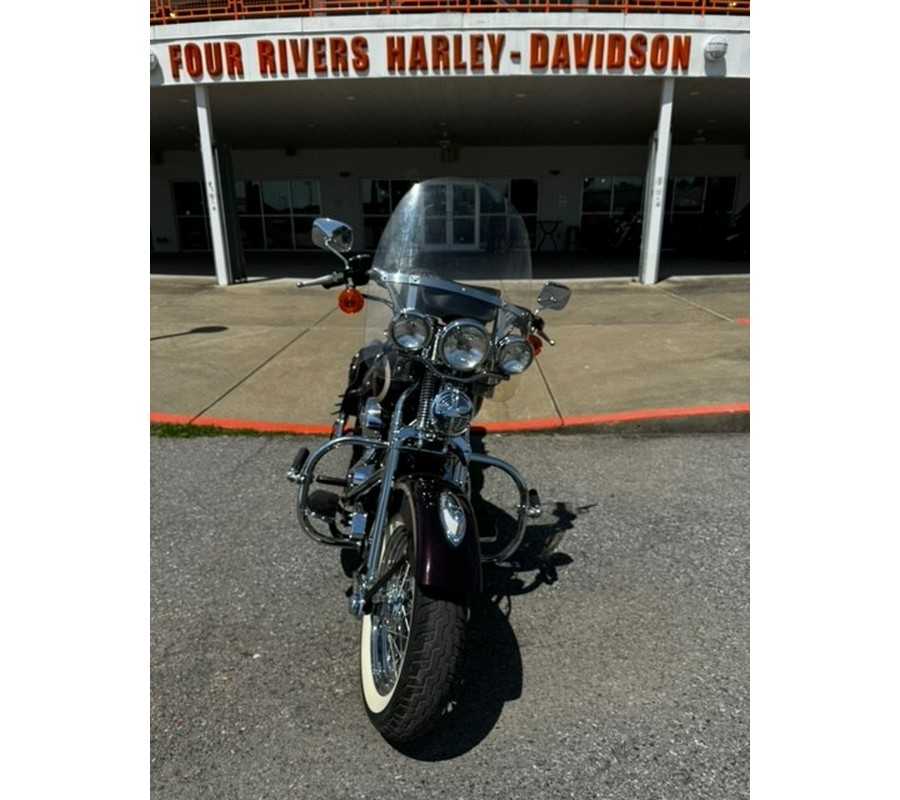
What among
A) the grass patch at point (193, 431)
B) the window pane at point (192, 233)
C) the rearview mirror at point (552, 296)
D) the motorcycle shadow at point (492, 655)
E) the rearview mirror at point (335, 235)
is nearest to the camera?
the motorcycle shadow at point (492, 655)

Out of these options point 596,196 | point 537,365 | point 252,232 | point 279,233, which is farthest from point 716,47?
point 252,232

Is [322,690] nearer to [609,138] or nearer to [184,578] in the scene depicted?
[184,578]

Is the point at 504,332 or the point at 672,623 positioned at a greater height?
the point at 504,332

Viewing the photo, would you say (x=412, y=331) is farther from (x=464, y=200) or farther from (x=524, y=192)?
(x=524, y=192)

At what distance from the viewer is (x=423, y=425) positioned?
2199 mm

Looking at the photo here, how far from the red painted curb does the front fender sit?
8.59 feet

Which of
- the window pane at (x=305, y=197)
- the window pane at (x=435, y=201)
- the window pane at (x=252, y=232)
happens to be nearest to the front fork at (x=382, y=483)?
the window pane at (x=435, y=201)

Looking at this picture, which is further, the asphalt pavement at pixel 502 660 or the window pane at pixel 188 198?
the window pane at pixel 188 198

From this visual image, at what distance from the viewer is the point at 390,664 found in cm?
202

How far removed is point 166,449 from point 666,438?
3.81 metres

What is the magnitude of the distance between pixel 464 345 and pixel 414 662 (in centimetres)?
103

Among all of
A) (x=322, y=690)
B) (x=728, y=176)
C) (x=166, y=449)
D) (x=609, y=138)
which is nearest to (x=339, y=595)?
(x=322, y=690)

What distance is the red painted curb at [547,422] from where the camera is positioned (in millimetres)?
4652

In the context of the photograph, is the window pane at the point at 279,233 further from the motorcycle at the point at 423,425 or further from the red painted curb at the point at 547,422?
the motorcycle at the point at 423,425
